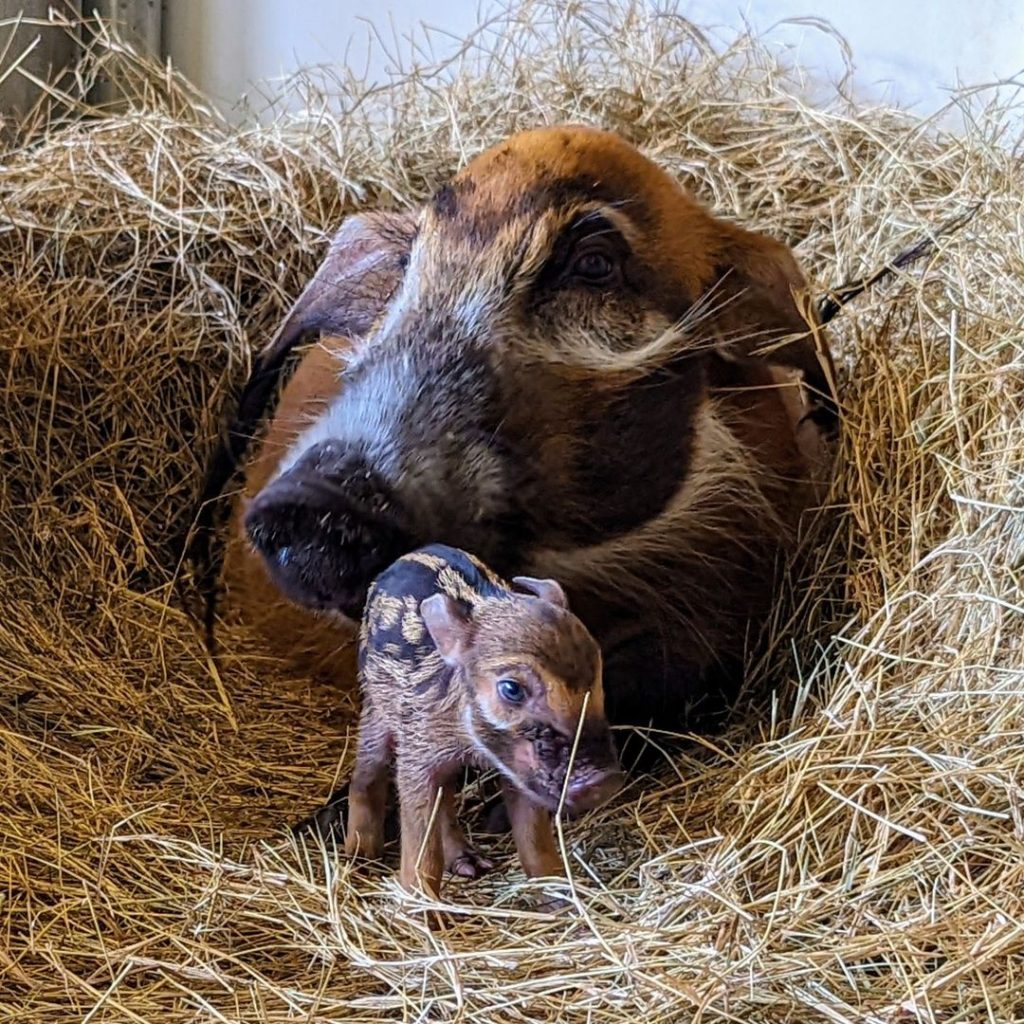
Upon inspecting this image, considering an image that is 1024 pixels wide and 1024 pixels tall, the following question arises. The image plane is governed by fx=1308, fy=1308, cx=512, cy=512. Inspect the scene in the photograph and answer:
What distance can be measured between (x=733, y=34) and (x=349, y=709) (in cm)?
197

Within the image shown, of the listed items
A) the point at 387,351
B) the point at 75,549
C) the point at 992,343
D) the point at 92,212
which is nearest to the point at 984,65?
the point at 992,343

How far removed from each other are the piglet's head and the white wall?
180 centimetres

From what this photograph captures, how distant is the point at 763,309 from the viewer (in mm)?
1919

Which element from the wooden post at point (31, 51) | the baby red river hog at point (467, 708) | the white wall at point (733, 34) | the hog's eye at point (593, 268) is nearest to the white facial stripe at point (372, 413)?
the baby red river hog at point (467, 708)

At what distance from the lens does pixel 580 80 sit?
2.94 meters

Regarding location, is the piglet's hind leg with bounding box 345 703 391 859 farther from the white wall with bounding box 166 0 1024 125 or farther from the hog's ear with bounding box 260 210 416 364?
the white wall with bounding box 166 0 1024 125

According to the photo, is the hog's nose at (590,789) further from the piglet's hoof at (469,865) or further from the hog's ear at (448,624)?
the piglet's hoof at (469,865)

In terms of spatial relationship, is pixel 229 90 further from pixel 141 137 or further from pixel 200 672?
pixel 200 672

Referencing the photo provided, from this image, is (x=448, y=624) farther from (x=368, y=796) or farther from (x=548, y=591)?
(x=368, y=796)

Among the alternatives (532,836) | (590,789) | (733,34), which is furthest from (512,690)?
(733,34)

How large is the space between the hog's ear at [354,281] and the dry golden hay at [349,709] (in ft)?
1.52

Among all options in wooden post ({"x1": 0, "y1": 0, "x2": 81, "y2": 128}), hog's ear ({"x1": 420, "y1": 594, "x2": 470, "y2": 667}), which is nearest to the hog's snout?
hog's ear ({"x1": 420, "y1": 594, "x2": 470, "y2": 667})

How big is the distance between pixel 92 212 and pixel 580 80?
112 centimetres

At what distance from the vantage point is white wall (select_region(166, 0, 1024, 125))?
2633mm
